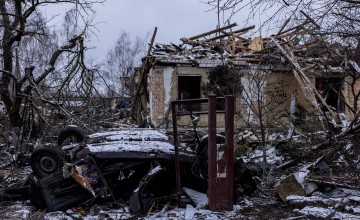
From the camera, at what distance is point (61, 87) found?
11.0 metres

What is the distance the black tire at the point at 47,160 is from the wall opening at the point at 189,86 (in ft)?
35.7

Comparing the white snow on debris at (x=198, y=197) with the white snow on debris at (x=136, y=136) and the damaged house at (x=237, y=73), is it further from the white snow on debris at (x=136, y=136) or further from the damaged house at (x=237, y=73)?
the damaged house at (x=237, y=73)

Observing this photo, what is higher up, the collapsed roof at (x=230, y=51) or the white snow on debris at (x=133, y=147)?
the collapsed roof at (x=230, y=51)

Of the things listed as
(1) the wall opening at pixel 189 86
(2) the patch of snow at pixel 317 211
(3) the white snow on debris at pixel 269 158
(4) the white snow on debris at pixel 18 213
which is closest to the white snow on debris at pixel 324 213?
(2) the patch of snow at pixel 317 211

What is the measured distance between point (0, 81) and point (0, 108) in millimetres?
8344

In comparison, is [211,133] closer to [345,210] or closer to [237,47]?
[345,210]

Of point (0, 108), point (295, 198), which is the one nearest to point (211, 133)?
point (295, 198)

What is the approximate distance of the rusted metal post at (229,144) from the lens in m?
5.91

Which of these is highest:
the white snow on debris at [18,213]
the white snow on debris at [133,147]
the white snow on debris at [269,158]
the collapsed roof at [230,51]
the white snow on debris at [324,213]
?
the collapsed roof at [230,51]

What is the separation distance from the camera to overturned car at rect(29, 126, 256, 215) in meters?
6.11

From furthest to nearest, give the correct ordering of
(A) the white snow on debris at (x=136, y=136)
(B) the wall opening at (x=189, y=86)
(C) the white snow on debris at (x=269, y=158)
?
(B) the wall opening at (x=189, y=86), (C) the white snow on debris at (x=269, y=158), (A) the white snow on debris at (x=136, y=136)

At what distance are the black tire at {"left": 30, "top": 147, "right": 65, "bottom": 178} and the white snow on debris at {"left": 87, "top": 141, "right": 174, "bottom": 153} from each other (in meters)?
0.50

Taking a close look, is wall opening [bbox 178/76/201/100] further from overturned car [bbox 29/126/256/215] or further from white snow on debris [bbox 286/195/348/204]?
white snow on debris [bbox 286/195/348/204]

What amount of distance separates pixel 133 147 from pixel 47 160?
56.1 inches
